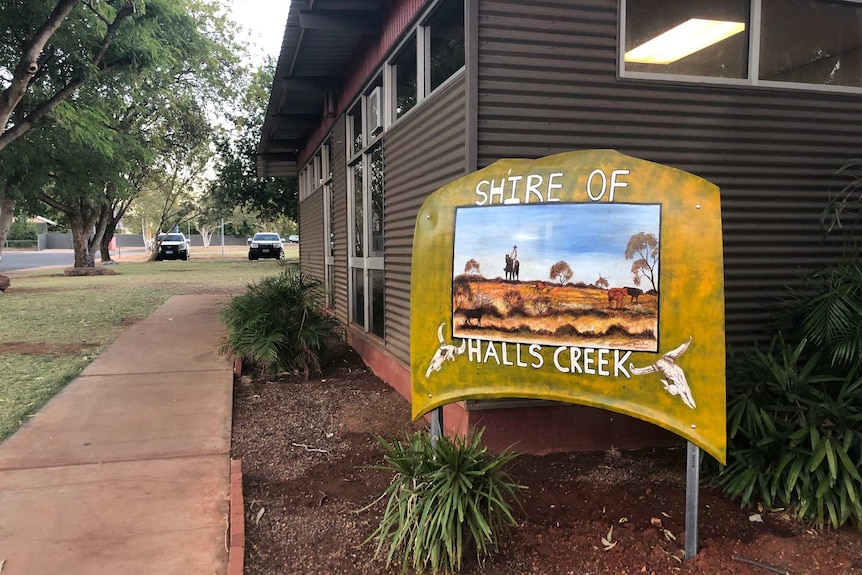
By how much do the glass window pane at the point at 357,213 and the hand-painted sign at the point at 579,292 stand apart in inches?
168

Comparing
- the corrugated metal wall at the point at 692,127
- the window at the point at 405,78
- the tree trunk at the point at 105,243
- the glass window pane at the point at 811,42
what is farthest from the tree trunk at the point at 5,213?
the glass window pane at the point at 811,42

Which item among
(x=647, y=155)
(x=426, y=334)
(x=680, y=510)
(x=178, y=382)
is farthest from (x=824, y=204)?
(x=178, y=382)

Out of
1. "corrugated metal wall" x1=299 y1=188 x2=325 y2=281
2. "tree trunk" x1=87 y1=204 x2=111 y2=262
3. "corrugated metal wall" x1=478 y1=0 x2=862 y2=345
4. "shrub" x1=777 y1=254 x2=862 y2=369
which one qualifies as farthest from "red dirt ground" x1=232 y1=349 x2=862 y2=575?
"tree trunk" x1=87 y1=204 x2=111 y2=262

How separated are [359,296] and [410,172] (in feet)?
9.06

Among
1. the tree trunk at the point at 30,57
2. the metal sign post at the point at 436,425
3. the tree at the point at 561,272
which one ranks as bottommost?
the metal sign post at the point at 436,425

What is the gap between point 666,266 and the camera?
2551 millimetres

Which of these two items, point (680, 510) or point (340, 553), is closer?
point (340, 553)

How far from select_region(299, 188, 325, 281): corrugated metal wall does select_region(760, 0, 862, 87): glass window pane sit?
24.7 ft

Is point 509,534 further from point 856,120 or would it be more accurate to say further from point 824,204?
point 856,120

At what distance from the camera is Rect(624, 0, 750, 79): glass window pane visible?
4082 millimetres

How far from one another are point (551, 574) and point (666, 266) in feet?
4.81

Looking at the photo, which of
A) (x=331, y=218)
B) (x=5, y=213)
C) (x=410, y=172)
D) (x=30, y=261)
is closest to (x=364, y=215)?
(x=410, y=172)

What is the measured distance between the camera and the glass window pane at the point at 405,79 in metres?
5.33

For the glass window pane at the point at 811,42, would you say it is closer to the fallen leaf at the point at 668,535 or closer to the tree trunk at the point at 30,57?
the fallen leaf at the point at 668,535
